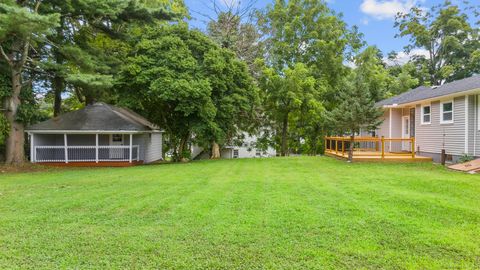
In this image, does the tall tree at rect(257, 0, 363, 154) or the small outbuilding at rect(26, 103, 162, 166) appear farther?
the tall tree at rect(257, 0, 363, 154)

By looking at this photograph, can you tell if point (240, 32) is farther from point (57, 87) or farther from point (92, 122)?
point (57, 87)

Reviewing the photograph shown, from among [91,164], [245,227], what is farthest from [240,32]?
[245,227]

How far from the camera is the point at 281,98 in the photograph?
23.6 meters

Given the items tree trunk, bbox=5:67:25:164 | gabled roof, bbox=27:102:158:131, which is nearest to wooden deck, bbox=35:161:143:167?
tree trunk, bbox=5:67:25:164

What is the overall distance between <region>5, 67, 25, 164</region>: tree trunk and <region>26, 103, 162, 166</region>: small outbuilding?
131cm

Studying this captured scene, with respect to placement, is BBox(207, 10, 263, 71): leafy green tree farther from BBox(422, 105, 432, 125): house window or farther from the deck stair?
the deck stair

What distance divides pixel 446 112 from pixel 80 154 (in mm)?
17554

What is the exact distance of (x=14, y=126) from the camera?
15531 mm

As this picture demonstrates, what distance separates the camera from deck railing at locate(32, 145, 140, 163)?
→ 17.3 metres

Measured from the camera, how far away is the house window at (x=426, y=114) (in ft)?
47.8

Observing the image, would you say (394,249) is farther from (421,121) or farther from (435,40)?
(435,40)

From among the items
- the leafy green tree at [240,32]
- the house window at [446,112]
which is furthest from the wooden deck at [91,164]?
the house window at [446,112]

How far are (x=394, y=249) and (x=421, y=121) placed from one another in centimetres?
1329

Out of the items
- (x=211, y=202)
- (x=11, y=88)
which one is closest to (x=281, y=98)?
(x=11, y=88)
